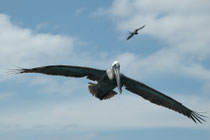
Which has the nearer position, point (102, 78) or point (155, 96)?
point (102, 78)

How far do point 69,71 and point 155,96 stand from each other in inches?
223

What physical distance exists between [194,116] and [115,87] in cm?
642

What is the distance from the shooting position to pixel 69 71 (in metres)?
17.8

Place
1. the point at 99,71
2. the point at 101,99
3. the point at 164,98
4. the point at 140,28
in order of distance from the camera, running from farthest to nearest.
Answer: the point at 140,28 < the point at 164,98 < the point at 101,99 < the point at 99,71

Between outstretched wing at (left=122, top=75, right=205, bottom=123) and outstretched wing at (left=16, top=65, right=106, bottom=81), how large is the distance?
1.48 m

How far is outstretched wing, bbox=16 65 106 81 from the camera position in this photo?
55.2ft

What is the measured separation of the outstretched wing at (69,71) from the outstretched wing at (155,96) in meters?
1.48

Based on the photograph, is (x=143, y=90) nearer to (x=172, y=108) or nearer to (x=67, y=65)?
(x=172, y=108)

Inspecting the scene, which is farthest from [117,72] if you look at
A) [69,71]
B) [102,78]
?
[69,71]

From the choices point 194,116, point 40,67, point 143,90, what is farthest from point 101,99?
point 194,116

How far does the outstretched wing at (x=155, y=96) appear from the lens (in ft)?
62.5

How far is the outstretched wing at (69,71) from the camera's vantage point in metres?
16.8

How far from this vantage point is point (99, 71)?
57.7 ft

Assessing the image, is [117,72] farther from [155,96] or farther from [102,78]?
[155,96]
